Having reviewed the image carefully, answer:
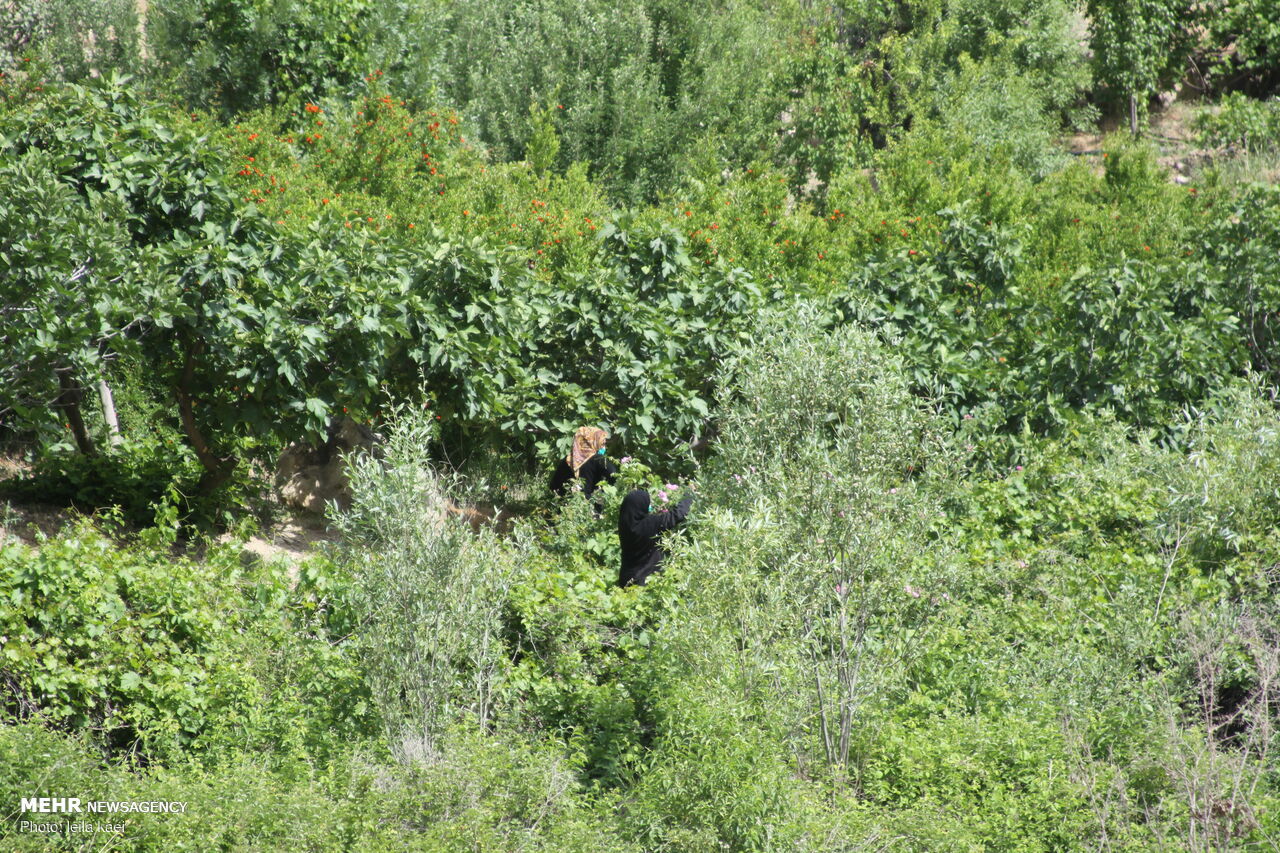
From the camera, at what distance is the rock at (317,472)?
7863 mm

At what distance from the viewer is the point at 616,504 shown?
6.70 metres

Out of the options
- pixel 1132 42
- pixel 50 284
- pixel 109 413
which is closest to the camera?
pixel 50 284

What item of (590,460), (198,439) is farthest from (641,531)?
(198,439)

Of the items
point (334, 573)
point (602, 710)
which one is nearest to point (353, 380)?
point (334, 573)

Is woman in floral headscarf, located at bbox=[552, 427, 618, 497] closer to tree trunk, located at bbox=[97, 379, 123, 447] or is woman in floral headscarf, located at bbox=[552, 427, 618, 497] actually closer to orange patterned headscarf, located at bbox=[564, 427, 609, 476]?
orange patterned headscarf, located at bbox=[564, 427, 609, 476]

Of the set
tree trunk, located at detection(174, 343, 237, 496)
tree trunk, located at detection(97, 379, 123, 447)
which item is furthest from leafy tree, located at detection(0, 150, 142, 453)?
tree trunk, located at detection(97, 379, 123, 447)

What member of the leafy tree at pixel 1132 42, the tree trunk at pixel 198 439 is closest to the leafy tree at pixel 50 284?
the tree trunk at pixel 198 439

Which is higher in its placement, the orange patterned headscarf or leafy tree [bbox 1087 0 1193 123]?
leafy tree [bbox 1087 0 1193 123]

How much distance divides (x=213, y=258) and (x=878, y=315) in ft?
14.3

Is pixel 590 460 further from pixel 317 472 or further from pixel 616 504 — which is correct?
pixel 317 472

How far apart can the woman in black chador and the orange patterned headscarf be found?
1.33 m

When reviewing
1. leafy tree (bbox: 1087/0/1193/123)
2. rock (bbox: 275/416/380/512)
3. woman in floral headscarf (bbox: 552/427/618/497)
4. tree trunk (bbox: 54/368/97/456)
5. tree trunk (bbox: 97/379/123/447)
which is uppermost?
leafy tree (bbox: 1087/0/1193/123)

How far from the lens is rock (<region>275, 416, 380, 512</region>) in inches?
310

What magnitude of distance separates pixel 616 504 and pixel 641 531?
0.89m
